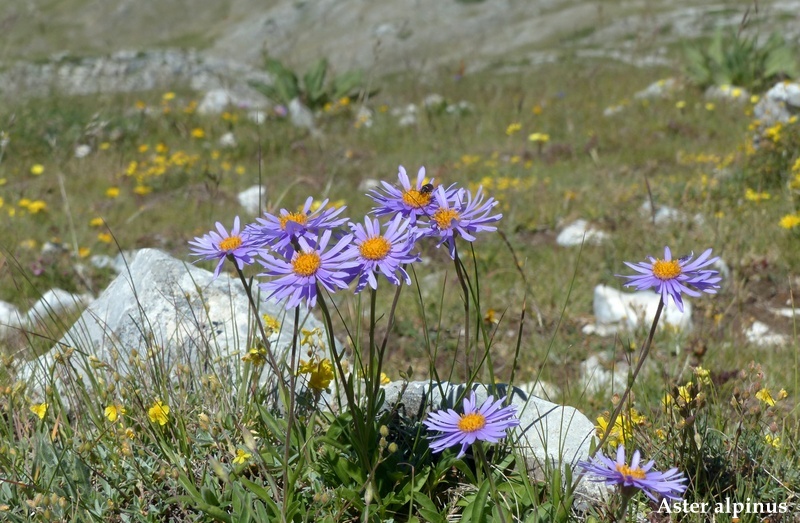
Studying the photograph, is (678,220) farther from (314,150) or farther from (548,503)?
(314,150)

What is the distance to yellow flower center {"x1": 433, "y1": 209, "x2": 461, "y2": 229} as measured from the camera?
1.63 metres

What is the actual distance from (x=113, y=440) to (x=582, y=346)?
2.48 meters

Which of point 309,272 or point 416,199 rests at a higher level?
point 416,199

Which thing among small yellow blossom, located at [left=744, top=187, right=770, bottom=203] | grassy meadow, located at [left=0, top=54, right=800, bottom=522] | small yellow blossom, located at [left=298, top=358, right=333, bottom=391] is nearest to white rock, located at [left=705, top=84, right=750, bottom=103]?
grassy meadow, located at [left=0, top=54, right=800, bottom=522]

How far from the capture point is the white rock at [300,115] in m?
8.88

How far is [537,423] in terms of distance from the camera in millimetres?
2066

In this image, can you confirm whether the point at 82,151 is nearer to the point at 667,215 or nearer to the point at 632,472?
the point at 667,215

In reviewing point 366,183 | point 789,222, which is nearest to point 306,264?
point 789,222

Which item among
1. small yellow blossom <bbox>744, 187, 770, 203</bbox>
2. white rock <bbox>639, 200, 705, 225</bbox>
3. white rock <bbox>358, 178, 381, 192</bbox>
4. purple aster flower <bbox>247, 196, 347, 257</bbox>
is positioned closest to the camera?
purple aster flower <bbox>247, 196, 347, 257</bbox>

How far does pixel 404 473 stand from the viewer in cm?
188

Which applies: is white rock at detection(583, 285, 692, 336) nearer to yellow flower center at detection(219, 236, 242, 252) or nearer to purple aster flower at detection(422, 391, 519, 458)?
purple aster flower at detection(422, 391, 519, 458)

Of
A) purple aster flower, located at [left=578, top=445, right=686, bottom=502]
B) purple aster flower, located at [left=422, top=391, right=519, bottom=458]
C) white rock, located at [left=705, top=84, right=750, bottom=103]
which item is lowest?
purple aster flower, located at [left=578, top=445, right=686, bottom=502]

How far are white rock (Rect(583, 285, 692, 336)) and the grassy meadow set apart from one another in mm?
84

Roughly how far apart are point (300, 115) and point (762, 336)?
6.82m
